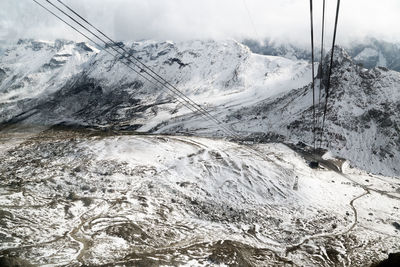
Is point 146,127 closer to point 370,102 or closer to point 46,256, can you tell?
point 370,102

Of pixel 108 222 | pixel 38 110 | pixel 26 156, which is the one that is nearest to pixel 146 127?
pixel 26 156

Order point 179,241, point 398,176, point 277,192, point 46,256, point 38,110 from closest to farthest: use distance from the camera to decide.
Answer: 1. point 46,256
2. point 179,241
3. point 277,192
4. point 398,176
5. point 38,110

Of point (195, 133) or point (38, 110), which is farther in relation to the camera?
point (38, 110)

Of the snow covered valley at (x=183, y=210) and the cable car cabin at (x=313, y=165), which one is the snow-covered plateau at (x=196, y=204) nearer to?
the snow covered valley at (x=183, y=210)

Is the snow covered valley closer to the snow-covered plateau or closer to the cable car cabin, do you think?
the snow-covered plateau

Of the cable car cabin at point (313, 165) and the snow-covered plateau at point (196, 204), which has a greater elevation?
the snow-covered plateau at point (196, 204)

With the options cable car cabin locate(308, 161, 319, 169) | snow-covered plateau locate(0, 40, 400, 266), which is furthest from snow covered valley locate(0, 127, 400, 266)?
cable car cabin locate(308, 161, 319, 169)

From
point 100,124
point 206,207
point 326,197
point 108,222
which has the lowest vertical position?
point 100,124

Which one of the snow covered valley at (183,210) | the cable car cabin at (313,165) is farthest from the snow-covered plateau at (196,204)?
the cable car cabin at (313,165)

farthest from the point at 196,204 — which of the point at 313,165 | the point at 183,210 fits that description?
the point at 313,165
